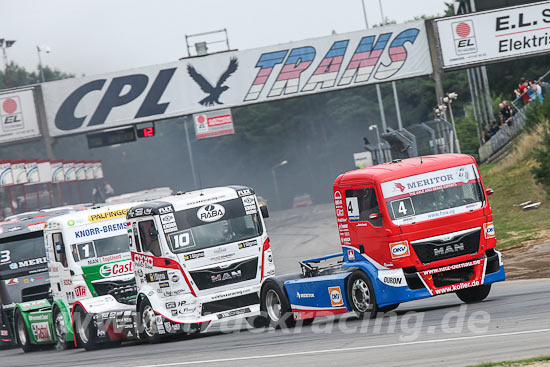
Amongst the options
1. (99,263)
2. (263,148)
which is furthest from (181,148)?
(99,263)

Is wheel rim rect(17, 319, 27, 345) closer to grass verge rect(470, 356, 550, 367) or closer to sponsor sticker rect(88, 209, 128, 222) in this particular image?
sponsor sticker rect(88, 209, 128, 222)

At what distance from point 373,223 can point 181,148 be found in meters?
113

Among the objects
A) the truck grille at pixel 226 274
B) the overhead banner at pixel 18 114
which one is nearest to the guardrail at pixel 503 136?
the truck grille at pixel 226 274

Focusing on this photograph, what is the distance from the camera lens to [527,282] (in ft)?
53.8

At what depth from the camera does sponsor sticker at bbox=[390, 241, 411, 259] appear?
1344cm

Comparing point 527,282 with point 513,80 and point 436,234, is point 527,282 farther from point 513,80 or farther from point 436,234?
point 513,80

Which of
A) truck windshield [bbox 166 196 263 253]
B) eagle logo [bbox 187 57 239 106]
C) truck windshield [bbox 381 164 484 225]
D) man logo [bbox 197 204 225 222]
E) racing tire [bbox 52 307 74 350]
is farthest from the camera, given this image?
eagle logo [bbox 187 57 239 106]

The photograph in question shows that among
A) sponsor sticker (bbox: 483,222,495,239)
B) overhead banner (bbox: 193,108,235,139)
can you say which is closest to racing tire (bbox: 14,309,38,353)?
sponsor sticker (bbox: 483,222,495,239)

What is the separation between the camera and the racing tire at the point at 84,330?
692 inches

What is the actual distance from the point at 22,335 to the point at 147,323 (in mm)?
5663

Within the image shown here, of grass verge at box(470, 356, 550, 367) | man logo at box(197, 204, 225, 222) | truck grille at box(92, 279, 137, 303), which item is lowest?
grass verge at box(470, 356, 550, 367)

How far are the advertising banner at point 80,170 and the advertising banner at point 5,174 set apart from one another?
10.3m

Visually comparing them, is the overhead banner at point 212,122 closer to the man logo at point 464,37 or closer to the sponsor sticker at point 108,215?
the man logo at point 464,37

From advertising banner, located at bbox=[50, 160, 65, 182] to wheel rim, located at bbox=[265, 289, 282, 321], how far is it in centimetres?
2980
